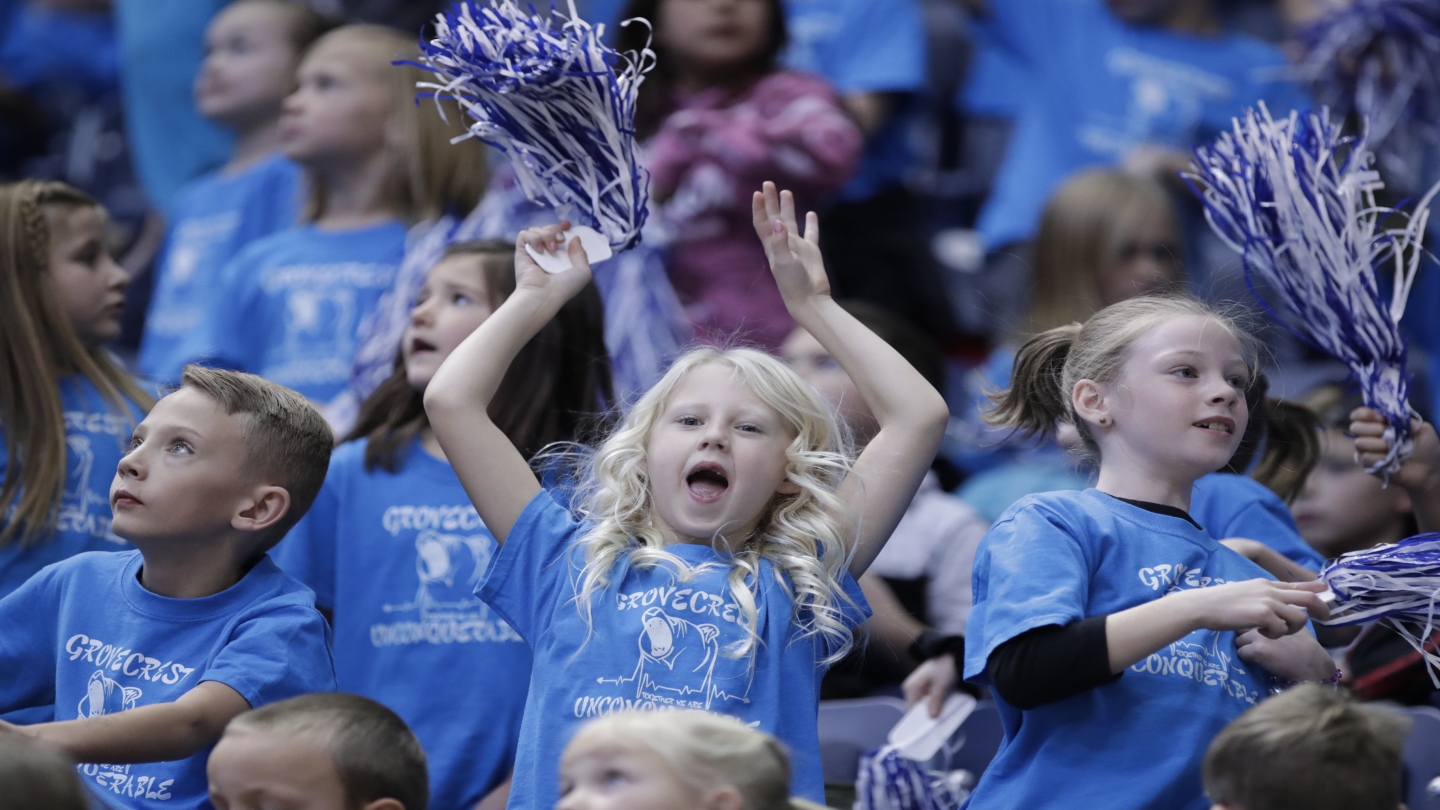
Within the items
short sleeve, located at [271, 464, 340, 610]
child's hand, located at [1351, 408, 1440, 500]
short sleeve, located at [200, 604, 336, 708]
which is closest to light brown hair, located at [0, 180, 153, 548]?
short sleeve, located at [271, 464, 340, 610]

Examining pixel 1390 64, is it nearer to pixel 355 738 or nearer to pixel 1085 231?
pixel 1085 231

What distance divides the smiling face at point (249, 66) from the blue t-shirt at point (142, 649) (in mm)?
3158

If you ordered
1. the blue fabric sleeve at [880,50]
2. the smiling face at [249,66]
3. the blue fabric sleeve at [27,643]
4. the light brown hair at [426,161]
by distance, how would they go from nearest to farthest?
the blue fabric sleeve at [27,643] → the light brown hair at [426,161] → the blue fabric sleeve at [880,50] → the smiling face at [249,66]

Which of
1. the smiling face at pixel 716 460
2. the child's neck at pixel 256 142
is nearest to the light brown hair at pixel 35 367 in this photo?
the smiling face at pixel 716 460

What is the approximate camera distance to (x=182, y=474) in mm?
2922

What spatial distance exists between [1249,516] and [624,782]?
1751 millimetres

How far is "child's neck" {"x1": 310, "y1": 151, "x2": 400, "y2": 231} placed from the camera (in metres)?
4.99

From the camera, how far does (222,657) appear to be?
275cm

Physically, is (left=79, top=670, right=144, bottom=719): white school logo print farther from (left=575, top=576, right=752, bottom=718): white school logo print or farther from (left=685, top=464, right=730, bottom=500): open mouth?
(left=685, top=464, right=730, bottom=500): open mouth

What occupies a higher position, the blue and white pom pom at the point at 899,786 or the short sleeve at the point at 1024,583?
the short sleeve at the point at 1024,583

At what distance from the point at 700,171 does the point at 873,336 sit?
2.02 m

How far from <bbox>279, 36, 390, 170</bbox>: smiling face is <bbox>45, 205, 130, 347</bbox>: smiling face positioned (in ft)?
4.00

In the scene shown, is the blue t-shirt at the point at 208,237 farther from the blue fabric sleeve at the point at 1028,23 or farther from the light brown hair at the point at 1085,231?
the blue fabric sleeve at the point at 1028,23

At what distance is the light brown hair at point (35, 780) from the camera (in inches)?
77.4
